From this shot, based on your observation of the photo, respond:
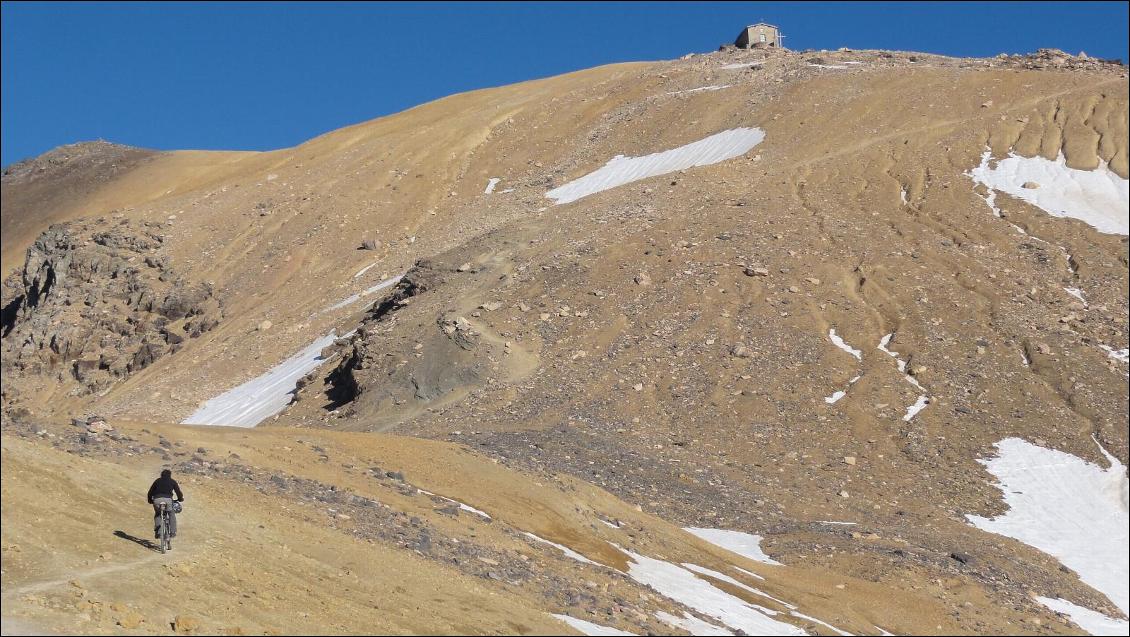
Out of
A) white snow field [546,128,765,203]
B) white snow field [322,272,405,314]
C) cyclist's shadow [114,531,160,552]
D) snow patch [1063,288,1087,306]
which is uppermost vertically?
white snow field [546,128,765,203]

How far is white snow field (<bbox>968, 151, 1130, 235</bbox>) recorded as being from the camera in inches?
2012

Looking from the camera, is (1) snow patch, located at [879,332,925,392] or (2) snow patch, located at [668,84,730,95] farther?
(2) snow patch, located at [668,84,730,95]

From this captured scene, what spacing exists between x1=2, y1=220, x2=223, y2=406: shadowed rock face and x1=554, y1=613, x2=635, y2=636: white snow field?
147ft

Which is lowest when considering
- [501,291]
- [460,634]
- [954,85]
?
[460,634]

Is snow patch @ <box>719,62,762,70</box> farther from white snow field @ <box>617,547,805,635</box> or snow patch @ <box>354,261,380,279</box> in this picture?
white snow field @ <box>617,547,805,635</box>

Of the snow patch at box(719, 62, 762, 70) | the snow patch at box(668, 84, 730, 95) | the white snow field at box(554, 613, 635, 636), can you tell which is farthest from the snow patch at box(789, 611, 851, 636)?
the snow patch at box(719, 62, 762, 70)

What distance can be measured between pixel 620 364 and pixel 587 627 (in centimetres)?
2418

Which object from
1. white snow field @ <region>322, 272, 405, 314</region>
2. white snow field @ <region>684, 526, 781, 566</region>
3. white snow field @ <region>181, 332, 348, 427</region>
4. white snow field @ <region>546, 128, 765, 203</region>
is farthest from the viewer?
white snow field @ <region>546, 128, 765, 203</region>

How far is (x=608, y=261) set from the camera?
48.4 meters

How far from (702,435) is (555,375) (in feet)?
19.9

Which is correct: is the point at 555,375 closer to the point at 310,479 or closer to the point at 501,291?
the point at 501,291

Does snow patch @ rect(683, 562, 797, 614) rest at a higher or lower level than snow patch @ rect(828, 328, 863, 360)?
lower

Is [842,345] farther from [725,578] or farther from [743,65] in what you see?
[743,65]

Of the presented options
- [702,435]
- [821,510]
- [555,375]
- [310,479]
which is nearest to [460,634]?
[310,479]
